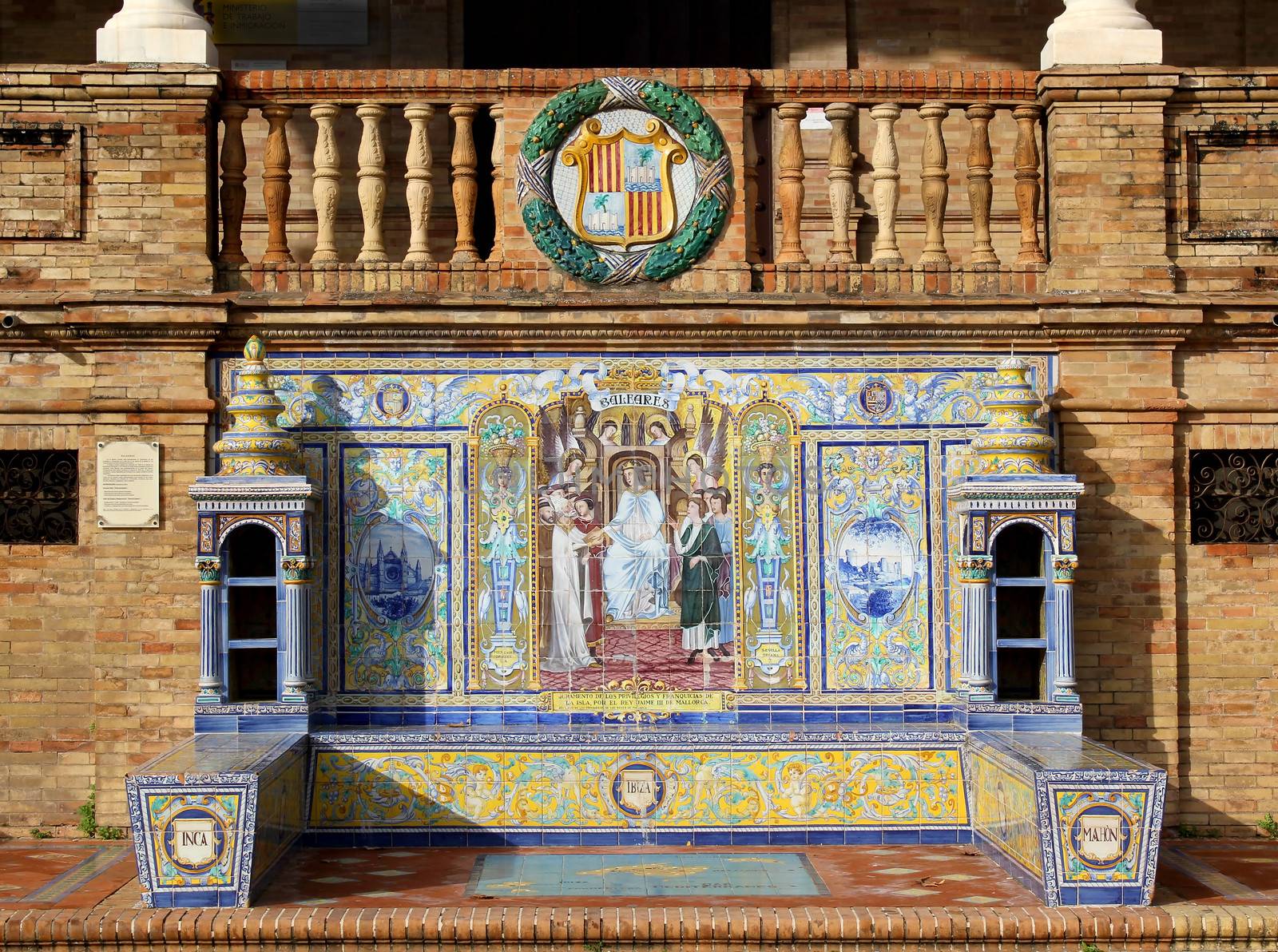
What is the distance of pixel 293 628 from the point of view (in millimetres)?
10500

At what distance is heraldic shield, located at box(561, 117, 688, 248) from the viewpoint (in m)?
11.2

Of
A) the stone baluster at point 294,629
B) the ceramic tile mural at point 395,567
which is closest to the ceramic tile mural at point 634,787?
the stone baluster at point 294,629

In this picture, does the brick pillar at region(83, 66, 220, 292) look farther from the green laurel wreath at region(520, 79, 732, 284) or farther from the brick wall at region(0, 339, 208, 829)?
the green laurel wreath at region(520, 79, 732, 284)

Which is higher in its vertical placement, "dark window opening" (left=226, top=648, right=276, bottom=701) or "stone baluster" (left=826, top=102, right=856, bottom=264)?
"stone baluster" (left=826, top=102, right=856, bottom=264)

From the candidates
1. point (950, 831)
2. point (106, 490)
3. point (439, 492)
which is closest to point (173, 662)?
point (106, 490)

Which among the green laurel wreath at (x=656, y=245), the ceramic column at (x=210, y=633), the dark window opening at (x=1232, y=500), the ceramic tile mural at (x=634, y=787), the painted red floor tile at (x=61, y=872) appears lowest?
the painted red floor tile at (x=61, y=872)

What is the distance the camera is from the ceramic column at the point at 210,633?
34.1 ft

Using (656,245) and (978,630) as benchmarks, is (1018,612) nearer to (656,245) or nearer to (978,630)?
(978,630)

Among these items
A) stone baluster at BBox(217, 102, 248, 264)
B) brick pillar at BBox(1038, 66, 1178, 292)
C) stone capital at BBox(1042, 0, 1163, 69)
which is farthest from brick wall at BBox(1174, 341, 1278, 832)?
stone baluster at BBox(217, 102, 248, 264)

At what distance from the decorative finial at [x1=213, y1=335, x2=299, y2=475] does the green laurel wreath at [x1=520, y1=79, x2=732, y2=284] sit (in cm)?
198

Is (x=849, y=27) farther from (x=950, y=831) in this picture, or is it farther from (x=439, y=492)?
(x=950, y=831)

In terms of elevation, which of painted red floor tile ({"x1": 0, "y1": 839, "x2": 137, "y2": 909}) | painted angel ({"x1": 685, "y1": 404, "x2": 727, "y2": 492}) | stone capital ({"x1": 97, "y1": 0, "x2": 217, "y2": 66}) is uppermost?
stone capital ({"x1": 97, "y1": 0, "x2": 217, "y2": 66})

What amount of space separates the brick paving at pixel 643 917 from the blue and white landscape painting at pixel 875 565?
6.77ft

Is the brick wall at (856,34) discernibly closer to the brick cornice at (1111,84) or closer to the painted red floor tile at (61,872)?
the brick cornice at (1111,84)
